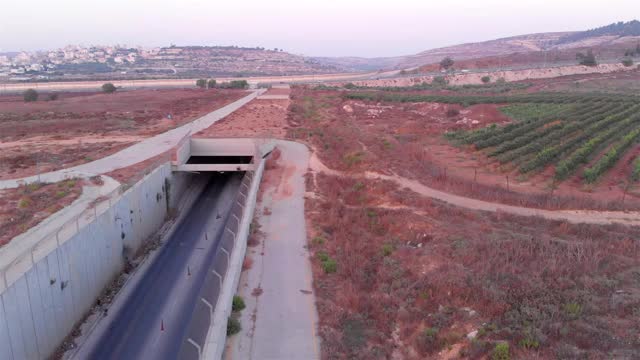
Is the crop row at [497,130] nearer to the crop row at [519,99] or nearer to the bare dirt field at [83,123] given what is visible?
the crop row at [519,99]

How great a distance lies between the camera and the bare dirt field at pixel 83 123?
3097cm

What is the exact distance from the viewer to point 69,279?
52.2 ft

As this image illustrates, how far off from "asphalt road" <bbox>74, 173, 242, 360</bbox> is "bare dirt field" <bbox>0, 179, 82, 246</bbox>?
4.71 meters

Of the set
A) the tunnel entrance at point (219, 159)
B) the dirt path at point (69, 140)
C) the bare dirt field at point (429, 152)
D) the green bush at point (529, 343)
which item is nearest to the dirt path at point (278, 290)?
the green bush at point (529, 343)

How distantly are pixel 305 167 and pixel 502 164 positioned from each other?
12.6m

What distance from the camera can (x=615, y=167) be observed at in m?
29.8

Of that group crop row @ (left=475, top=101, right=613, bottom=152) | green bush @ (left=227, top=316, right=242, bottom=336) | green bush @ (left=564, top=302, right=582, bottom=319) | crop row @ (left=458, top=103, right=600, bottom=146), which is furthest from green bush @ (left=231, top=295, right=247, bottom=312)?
crop row @ (left=458, top=103, right=600, bottom=146)

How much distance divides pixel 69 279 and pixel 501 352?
13.4 meters

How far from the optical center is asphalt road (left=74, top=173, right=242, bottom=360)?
15.9 meters

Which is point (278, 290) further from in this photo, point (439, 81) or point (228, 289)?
point (439, 81)

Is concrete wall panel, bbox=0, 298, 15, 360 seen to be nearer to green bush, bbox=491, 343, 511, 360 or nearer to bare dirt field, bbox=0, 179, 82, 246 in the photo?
bare dirt field, bbox=0, 179, 82, 246

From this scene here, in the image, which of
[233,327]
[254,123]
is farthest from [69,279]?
[254,123]

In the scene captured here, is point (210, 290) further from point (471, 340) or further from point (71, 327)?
point (471, 340)

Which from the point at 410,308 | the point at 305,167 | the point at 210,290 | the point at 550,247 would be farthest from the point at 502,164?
the point at 210,290
